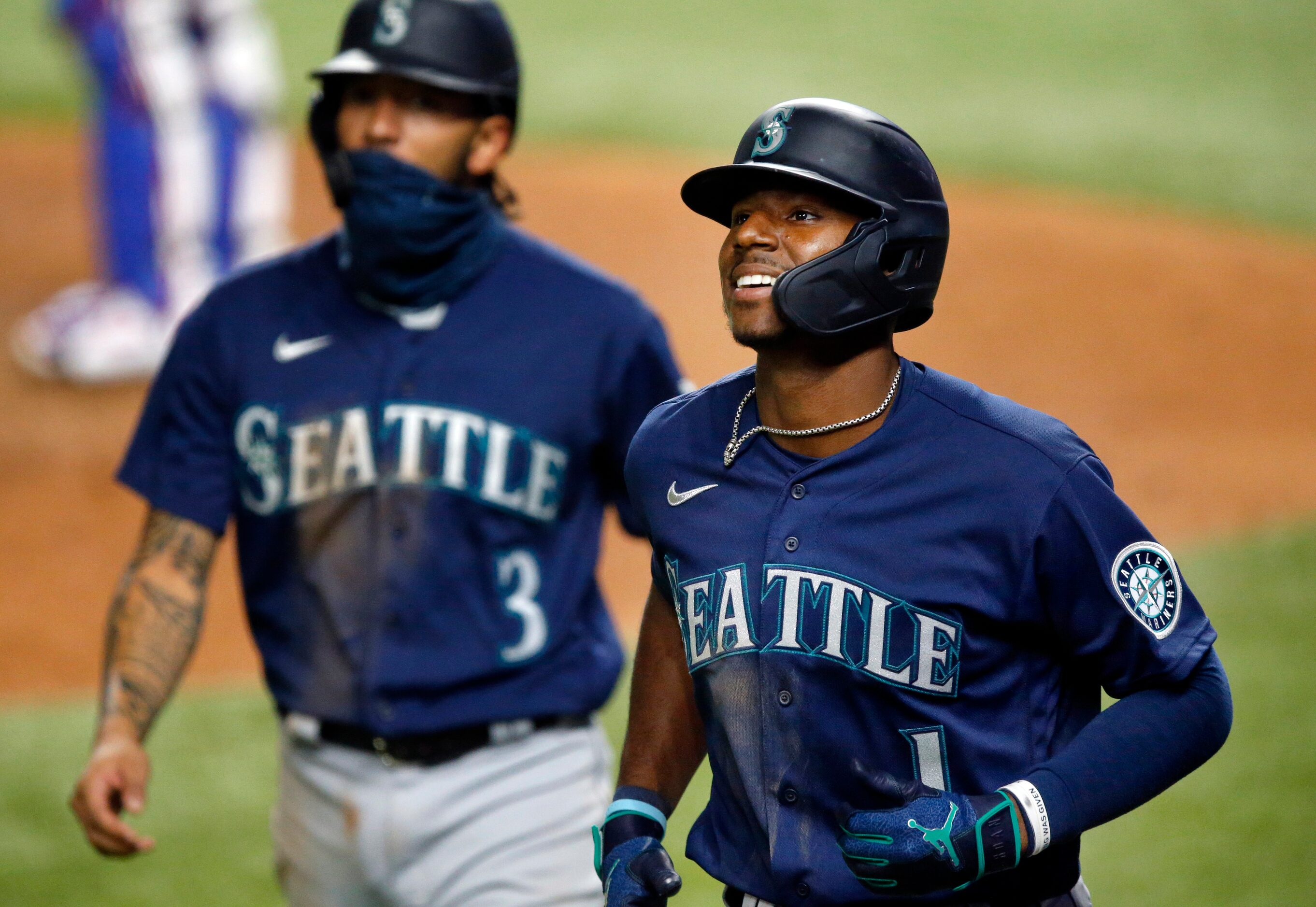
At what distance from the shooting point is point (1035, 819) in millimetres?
2227

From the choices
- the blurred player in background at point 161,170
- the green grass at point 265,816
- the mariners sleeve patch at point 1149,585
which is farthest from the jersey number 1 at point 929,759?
the blurred player in background at point 161,170

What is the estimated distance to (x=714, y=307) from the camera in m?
11.2

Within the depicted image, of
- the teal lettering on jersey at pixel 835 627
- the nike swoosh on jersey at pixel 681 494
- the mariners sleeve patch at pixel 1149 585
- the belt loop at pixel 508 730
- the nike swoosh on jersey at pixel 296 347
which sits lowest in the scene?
the belt loop at pixel 508 730

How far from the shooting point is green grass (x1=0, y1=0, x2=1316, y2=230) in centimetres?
1527

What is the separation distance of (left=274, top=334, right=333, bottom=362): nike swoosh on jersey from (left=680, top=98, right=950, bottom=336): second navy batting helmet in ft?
4.15

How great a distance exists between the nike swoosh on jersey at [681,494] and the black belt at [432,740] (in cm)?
97

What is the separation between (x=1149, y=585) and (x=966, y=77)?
16.4m

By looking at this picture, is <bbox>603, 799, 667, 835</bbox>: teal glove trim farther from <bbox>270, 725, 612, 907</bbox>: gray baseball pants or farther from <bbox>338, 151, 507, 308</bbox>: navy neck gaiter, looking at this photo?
<bbox>338, 151, 507, 308</bbox>: navy neck gaiter

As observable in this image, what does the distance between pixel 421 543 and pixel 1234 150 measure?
557 inches

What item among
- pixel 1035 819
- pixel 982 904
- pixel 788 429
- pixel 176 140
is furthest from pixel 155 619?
pixel 176 140

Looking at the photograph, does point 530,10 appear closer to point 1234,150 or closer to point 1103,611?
point 1234,150

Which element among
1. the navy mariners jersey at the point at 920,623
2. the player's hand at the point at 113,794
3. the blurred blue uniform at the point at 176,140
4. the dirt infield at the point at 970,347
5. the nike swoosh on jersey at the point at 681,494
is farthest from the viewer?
the blurred blue uniform at the point at 176,140

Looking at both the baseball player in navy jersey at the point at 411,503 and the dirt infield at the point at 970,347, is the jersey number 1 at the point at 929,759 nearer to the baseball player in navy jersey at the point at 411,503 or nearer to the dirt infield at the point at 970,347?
the baseball player in navy jersey at the point at 411,503

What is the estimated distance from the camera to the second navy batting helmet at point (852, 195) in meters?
2.37
